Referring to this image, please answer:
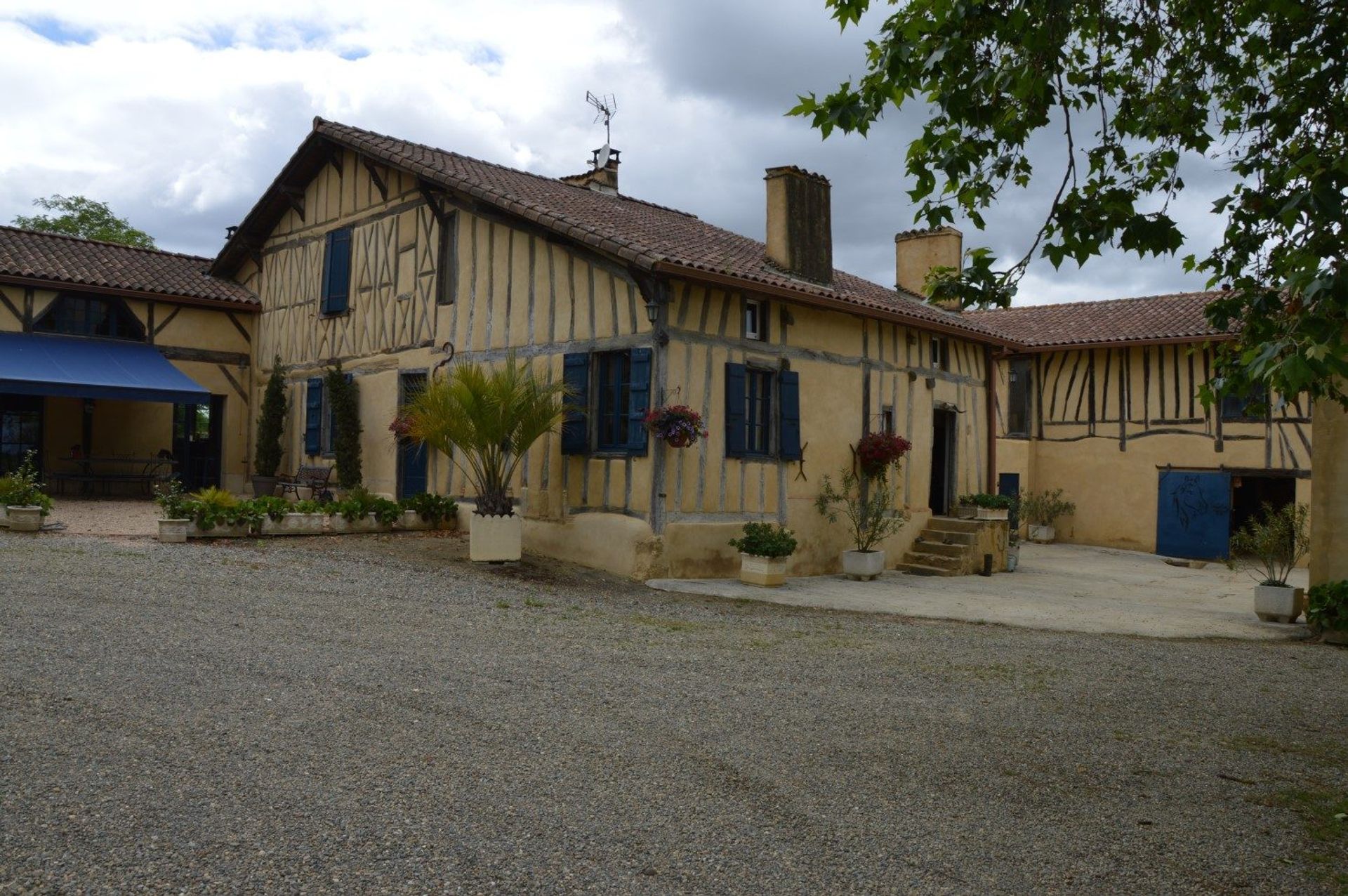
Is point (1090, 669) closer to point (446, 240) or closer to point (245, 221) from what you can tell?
point (446, 240)

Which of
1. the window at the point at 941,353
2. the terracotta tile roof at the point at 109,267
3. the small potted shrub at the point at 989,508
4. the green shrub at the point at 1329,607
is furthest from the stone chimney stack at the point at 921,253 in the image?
the terracotta tile roof at the point at 109,267

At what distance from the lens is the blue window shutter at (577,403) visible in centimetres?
1114

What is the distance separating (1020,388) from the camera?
20688 millimetres

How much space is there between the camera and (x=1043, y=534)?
19.8 metres

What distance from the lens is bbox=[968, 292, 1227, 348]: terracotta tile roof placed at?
59.3ft

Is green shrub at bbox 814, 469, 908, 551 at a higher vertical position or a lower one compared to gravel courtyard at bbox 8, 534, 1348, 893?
higher

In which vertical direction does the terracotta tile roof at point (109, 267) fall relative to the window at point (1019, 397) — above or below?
above

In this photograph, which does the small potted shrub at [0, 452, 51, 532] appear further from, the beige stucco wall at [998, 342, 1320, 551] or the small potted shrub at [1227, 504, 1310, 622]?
the beige stucco wall at [998, 342, 1320, 551]

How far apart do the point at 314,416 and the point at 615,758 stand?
1233 cm

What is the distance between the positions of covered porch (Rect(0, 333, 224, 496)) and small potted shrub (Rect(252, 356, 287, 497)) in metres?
0.89

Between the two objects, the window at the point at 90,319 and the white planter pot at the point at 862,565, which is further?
the window at the point at 90,319

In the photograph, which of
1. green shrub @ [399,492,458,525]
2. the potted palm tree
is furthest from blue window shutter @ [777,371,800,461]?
green shrub @ [399,492,458,525]

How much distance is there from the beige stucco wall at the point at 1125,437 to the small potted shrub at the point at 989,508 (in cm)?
532

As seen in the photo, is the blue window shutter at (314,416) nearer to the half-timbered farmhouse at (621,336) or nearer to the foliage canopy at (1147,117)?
the half-timbered farmhouse at (621,336)
